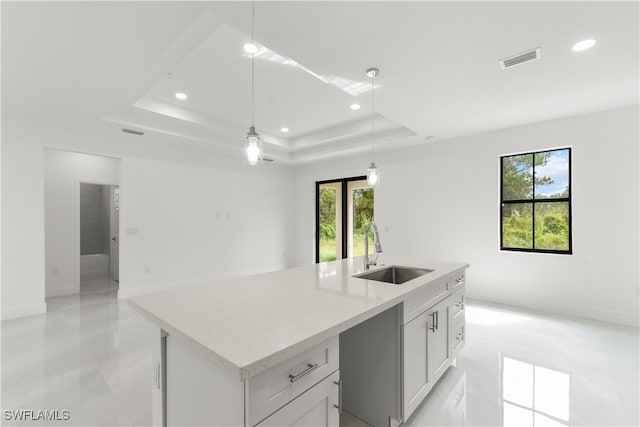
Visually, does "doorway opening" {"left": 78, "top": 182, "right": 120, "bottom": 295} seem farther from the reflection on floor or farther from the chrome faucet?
the chrome faucet

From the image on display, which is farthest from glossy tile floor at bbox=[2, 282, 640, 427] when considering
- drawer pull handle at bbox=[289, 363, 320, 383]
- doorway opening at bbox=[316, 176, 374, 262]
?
doorway opening at bbox=[316, 176, 374, 262]

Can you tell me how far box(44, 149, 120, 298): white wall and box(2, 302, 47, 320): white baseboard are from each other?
3.58 ft

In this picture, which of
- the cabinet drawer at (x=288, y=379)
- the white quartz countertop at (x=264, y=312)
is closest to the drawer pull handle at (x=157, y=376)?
the white quartz countertop at (x=264, y=312)

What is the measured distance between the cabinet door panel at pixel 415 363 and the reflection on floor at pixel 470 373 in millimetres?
190

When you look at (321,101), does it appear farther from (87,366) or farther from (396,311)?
(87,366)

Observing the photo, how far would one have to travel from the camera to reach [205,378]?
100 cm

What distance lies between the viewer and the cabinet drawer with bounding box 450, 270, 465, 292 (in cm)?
223

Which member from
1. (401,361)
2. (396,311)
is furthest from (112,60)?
(401,361)

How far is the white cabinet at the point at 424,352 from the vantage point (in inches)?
63.5

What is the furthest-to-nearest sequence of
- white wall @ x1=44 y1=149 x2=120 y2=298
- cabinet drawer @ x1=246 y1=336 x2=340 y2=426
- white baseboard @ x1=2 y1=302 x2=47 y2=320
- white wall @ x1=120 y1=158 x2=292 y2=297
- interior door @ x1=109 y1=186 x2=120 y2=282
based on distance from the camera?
interior door @ x1=109 y1=186 x2=120 y2=282, white wall @ x1=44 y1=149 x2=120 y2=298, white wall @ x1=120 y1=158 x2=292 y2=297, white baseboard @ x1=2 y1=302 x2=47 y2=320, cabinet drawer @ x1=246 y1=336 x2=340 y2=426

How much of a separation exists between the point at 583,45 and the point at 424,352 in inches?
96.3

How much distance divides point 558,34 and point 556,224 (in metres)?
2.72

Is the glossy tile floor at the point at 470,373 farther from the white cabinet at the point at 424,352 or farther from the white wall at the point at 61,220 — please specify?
the white wall at the point at 61,220

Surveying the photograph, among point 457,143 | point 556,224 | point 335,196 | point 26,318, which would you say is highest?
point 457,143
